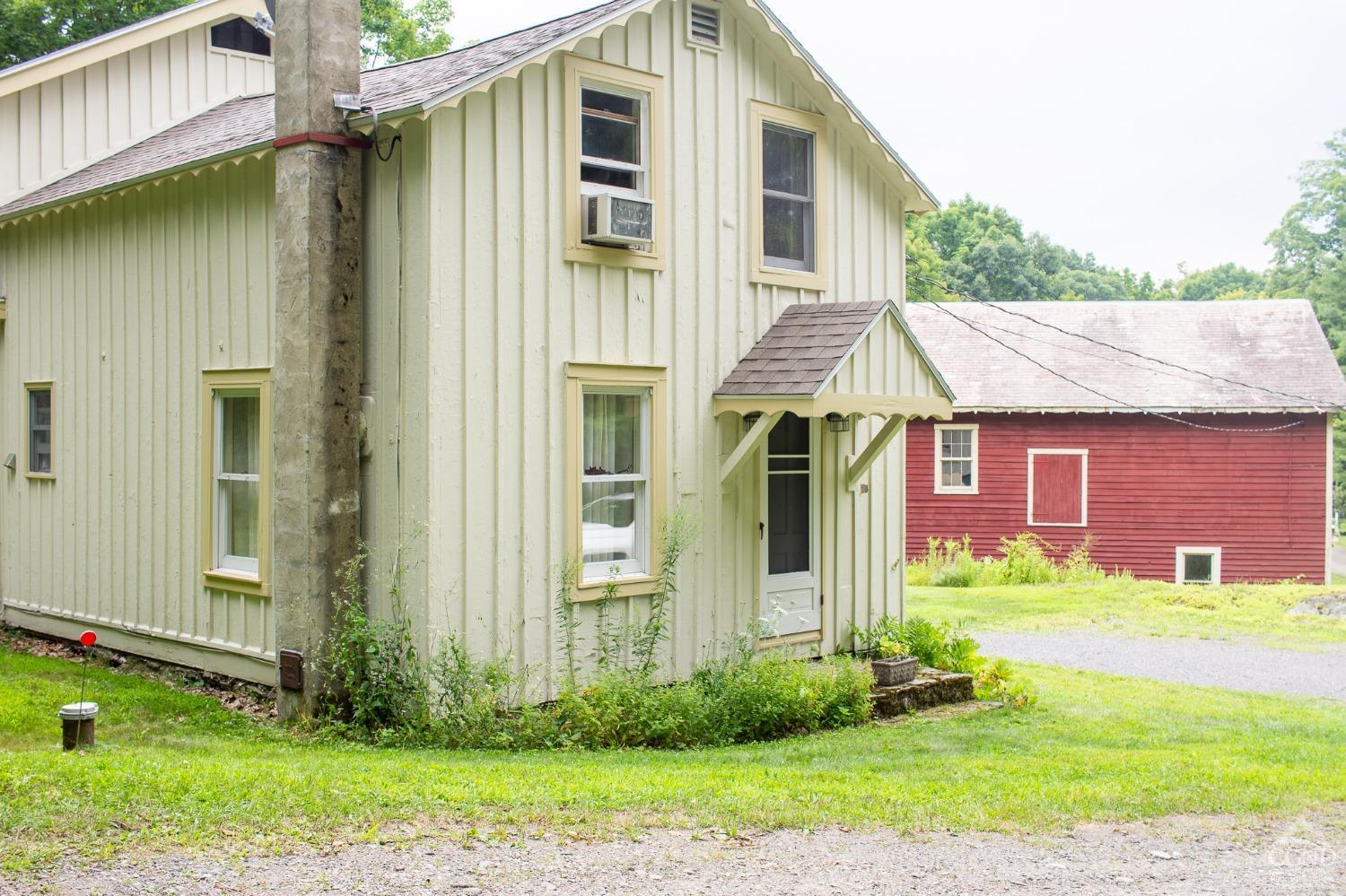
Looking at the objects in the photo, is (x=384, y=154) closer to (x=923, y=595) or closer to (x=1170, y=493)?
(x=923, y=595)

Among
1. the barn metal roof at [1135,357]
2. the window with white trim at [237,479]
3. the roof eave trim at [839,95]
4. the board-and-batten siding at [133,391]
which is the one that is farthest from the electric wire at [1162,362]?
the window with white trim at [237,479]

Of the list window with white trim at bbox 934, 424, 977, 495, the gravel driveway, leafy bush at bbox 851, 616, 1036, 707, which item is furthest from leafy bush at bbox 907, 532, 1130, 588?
leafy bush at bbox 851, 616, 1036, 707

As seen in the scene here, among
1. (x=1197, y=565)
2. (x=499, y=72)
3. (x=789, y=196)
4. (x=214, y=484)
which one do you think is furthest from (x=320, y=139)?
(x=1197, y=565)

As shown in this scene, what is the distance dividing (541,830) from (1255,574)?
77.9ft

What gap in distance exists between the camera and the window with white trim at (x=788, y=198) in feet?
40.1

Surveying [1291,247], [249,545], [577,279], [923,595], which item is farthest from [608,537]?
[1291,247]

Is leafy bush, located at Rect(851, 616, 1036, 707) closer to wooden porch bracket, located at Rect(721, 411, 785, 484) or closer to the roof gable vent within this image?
wooden porch bracket, located at Rect(721, 411, 785, 484)

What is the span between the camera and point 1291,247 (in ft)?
195

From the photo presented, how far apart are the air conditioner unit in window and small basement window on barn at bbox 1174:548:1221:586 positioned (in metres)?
19.8

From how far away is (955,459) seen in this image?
28.3m

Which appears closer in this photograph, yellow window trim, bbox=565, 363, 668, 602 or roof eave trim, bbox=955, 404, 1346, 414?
yellow window trim, bbox=565, 363, 668, 602

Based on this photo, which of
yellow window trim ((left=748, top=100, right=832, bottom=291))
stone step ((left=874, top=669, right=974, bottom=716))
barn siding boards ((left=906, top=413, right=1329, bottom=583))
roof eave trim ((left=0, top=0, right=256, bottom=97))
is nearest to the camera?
stone step ((left=874, top=669, right=974, bottom=716))

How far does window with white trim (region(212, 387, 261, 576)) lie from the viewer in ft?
36.3

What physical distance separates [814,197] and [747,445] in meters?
2.73
